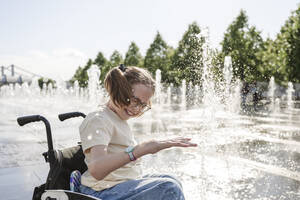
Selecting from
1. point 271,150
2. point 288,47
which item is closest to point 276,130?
point 271,150

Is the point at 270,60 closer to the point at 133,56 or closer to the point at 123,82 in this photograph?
the point at 133,56

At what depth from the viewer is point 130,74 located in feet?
5.56

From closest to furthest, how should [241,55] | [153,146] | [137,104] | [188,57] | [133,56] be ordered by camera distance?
[153,146] < [137,104] < [241,55] < [188,57] < [133,56]

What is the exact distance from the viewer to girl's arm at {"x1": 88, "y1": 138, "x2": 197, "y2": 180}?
150 centimetres

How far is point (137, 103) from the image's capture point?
5.60 feet

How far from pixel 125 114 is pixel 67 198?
54cm

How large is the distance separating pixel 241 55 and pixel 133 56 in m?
17.8

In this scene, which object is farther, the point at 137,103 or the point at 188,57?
the point at 188,57

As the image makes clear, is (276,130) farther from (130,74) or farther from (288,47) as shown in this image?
(288,47)

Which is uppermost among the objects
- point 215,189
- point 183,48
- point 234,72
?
point 183,48

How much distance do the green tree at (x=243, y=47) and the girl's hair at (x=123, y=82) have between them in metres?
28.4

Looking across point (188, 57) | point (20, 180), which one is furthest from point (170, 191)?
point (188, 57)

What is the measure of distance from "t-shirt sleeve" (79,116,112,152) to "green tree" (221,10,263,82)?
28603mm

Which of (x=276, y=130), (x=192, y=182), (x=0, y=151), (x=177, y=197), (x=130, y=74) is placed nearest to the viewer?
(x=177, y=197)
